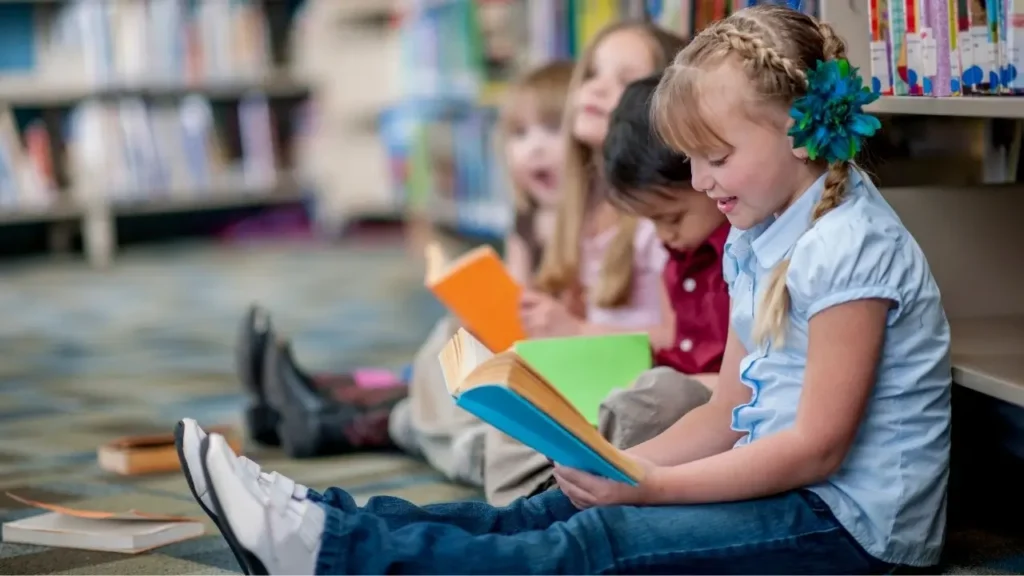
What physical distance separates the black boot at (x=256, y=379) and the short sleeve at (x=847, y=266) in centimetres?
102

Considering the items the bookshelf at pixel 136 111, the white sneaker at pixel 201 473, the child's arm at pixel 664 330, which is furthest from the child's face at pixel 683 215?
the bookshelf at pixel 136 111

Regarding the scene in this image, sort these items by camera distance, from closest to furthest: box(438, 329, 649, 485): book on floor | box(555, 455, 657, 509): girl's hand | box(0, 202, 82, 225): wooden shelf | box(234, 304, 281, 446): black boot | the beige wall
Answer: box(438, 329, 649, 485): book on floor < box(555, 455, 657, 509): girl's hand < box(234, 304, 281, 446): black boot < box(0, 202, 82, 225): wooden shelf < the beige wall

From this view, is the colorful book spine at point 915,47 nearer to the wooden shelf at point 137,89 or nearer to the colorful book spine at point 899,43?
the colorful book spine at point 899,43

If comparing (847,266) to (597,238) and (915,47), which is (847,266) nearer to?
(915,47)

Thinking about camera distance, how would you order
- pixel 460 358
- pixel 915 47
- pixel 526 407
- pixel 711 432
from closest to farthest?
1. pixel 526 407
2. pixel 460 358
3. pixel 711 432
4. pixel 915 47

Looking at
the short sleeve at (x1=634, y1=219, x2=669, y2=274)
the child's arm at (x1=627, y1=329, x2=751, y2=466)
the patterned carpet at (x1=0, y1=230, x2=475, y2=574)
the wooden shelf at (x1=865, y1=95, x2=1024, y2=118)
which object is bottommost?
the patterned carpet at (x1=0, y1=230, x2=475, y2=574)

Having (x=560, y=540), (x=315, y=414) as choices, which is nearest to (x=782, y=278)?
(x=560, y=540)

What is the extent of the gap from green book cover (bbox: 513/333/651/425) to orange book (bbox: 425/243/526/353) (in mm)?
156

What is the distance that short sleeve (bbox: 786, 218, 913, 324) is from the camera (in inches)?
40.2

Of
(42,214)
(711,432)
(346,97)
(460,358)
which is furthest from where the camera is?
(346,97)

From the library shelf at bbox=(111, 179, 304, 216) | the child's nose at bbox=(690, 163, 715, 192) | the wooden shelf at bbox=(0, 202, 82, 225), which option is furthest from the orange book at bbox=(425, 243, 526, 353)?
the library shelf at bbox=(111, 179, 304, 216)

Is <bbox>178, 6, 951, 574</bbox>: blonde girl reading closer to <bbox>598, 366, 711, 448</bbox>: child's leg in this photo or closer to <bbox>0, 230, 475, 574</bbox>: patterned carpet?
<bbox>598, 366, 711, 448</bbox>: child's leg

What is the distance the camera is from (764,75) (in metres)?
1.06

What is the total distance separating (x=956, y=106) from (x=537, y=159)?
0.86 meters
